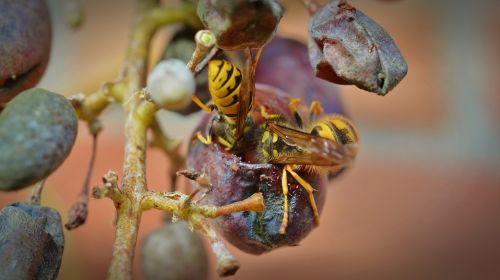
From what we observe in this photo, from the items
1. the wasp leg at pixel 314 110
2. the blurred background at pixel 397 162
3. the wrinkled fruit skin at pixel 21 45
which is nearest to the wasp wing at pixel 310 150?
the wasp leg at pixel 314 110

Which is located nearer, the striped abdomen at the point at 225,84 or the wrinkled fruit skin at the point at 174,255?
the striped abdomen at the point at 225,84

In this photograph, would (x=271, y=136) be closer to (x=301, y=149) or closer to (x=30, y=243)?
(x=301, y=149)

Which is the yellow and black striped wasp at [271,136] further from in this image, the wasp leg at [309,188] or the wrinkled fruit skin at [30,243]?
the wrinkled fruit skin at [30,243]

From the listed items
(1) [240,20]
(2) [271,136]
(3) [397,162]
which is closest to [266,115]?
(2) [271,136]

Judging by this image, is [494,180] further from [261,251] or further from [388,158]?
[261,251]

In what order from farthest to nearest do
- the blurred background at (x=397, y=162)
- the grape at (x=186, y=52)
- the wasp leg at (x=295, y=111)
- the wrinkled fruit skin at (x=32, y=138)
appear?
the blurred background at (x=397, y=162) → the grape at (x=186, y=52) → the wasp leg at (x=295, y=111) → the wrinkled fruit skin at (x=32, y=138)

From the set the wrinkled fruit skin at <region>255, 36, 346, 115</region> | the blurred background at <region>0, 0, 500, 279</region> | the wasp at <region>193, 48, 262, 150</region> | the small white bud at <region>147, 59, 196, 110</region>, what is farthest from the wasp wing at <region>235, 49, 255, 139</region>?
the blurred background at <region>0, 0, 500, 279</region>
